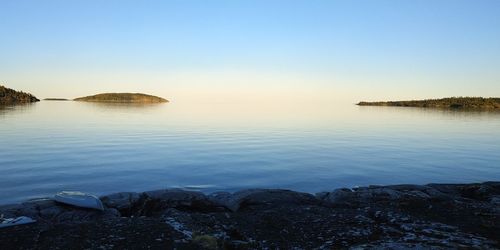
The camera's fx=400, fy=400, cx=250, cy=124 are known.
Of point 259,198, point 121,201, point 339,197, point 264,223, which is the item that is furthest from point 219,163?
point 264,223

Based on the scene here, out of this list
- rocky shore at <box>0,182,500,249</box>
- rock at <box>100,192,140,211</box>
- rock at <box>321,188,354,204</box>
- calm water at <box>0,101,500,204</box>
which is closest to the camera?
rocky shore at <box>0,182,500,249</box>

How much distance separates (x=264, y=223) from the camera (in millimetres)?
10555

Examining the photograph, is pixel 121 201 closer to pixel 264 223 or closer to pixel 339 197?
pixel 264 223

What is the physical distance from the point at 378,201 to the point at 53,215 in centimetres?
1009

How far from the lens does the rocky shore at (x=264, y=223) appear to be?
28.9ft

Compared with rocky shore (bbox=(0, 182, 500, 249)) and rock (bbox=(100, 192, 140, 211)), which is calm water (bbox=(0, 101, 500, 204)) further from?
rocky shore (bbox=(0, 182, 500, 249))

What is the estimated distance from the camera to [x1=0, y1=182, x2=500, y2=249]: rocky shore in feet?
28.9

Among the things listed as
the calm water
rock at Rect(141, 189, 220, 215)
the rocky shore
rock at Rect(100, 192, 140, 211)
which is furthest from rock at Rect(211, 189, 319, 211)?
the calm water

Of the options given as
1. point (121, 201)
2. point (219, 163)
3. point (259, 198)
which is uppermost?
point (259, 198)

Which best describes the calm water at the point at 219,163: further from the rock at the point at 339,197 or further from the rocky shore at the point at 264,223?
the rocky shore at the point at 264,223

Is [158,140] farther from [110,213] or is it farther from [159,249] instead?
[159,249]

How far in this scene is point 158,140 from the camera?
133 feet

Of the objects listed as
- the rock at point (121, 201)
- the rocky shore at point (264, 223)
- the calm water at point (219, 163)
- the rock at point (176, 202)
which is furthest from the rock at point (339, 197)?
the rock at point (121, 201)

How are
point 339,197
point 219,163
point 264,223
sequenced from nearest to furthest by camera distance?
point 264,223, point 339,197, point 219,163
